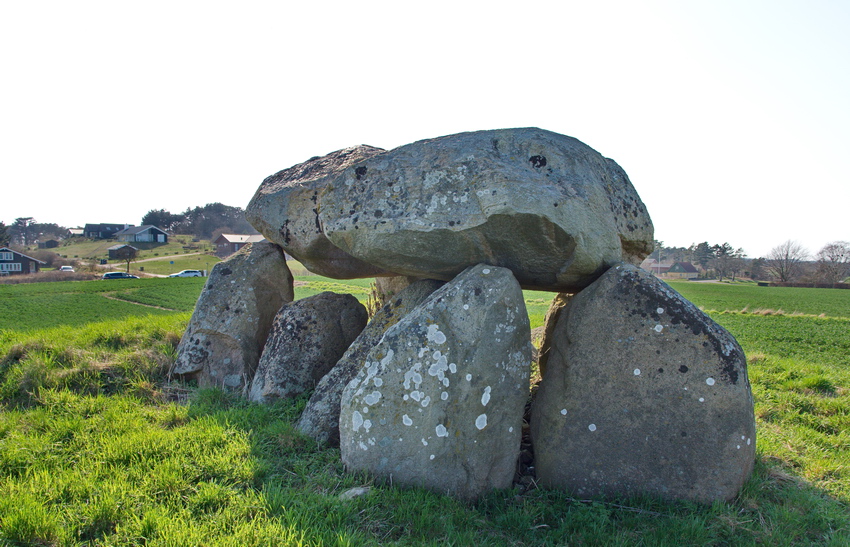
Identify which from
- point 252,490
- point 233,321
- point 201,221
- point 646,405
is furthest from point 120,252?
point 646,405

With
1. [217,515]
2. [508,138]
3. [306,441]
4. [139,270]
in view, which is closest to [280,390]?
[306,441]

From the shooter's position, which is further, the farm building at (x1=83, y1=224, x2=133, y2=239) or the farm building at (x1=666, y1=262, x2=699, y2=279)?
the farm building at (x1=666, y1=262, x2=699, y2=279)

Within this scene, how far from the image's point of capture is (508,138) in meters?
5.27

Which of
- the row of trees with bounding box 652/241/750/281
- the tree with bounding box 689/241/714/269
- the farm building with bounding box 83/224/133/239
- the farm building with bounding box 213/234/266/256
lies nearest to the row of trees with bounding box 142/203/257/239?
the farm building with bounding box 83/224/133/239

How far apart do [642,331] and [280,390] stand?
4.16m

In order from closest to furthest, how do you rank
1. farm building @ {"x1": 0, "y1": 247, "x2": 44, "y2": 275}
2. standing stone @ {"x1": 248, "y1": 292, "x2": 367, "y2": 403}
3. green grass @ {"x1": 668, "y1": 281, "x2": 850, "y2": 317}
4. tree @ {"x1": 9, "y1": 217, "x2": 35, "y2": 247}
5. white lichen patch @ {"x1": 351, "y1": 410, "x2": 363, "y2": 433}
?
white lichen patch @ {"x1": 351, "y1": 410, "x2": 363, "y2": 433} < standing stone @ {"x1": 248, "y1": 292, "x2": 367, "y2": 403} < green grass @ {"x1": 668, "y1": 281, "x2": 850, "y2": 317} < farm building @ {"x1": 0, "y1": 247, "x2": 44, "y2": 275} < tree @ {"x1": 9, "y1": 217, "x2": 35, "y2": 247}

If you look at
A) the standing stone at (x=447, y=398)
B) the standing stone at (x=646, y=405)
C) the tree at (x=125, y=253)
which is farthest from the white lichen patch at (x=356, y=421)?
the tree at (x=125, y=253)

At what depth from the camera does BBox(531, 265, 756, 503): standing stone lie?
4375 mm

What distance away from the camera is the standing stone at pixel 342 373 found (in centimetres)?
522

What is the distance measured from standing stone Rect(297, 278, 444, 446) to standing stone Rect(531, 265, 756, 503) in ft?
6.62

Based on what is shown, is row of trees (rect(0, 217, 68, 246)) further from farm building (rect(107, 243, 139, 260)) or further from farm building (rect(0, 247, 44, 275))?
farm building (rect(0, 247, 44, 275))

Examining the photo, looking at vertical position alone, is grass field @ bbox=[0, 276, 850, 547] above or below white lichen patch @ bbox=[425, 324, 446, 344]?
below

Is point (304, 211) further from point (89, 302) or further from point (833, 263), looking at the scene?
point (833, 263)

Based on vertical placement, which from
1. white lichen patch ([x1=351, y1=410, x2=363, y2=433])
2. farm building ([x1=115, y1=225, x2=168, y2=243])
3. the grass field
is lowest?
the grass field
